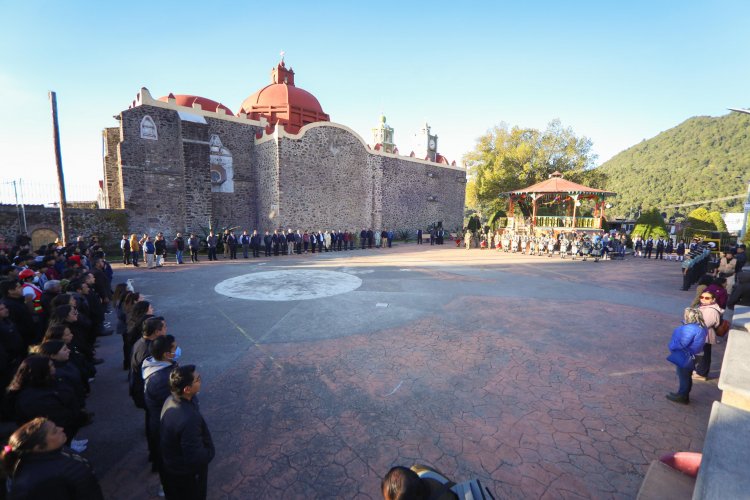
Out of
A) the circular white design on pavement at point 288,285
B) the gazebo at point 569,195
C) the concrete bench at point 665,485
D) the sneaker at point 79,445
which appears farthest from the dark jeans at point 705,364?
the gazebo at point 569,195

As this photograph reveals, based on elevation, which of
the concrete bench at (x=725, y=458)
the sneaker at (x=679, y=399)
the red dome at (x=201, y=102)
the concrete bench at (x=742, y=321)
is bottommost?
the sneaker at (x=679, y=399)

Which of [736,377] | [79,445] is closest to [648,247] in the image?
[736,377]

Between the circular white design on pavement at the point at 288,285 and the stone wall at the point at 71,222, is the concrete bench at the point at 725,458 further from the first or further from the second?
the stone wall at the point at 71,222

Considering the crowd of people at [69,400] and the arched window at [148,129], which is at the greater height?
the arched window at [148,129]

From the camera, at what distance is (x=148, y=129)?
18.4 meters

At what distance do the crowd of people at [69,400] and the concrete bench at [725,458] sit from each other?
303cm

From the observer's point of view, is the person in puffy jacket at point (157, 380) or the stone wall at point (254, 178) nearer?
the person in puffy jacket at point (157, 380)

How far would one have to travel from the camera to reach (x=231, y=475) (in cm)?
298

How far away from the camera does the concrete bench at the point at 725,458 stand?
1.79m

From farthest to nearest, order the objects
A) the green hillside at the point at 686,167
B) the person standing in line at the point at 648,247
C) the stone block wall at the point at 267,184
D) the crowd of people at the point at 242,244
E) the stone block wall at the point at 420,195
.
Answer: the green hillside at the point at 686,167 → the stone block wall at the point at 420,195 → the stone block wall at the point at 267,184 → the person standing in line at the point at 648,247 → the crowd of people at the point at 242,244

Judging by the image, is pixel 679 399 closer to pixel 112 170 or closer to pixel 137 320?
pixel 137 320

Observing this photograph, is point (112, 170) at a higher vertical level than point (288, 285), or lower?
higher

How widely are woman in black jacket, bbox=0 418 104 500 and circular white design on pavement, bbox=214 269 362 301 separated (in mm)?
6893

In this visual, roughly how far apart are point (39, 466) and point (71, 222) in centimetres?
1896
